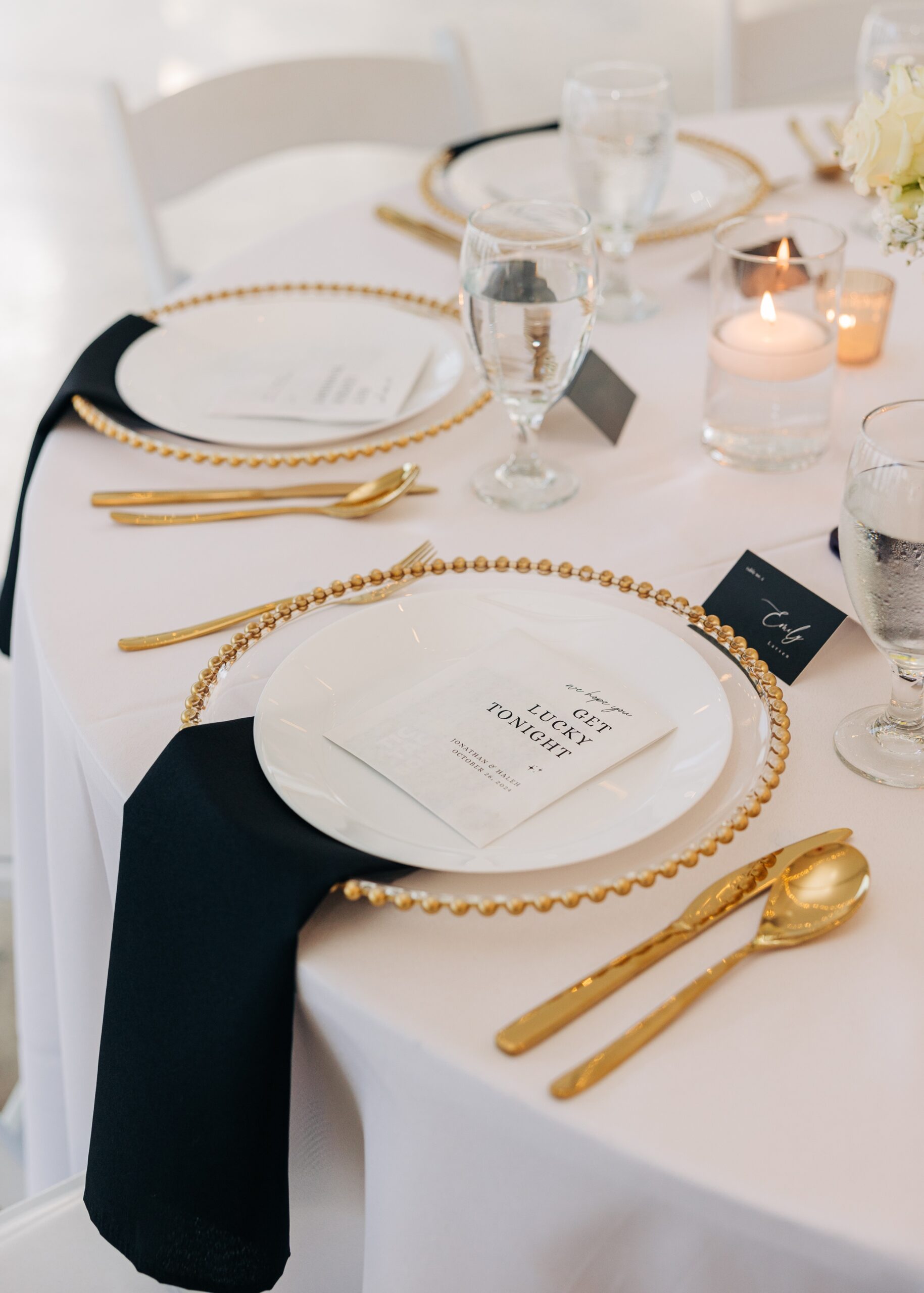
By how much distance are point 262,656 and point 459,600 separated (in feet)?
0.42

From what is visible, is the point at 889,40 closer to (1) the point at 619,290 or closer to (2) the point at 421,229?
(1) the point at 619,290

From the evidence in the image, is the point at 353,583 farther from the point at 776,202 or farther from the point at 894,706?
the point at 776,202

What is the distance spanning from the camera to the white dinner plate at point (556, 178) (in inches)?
53.1

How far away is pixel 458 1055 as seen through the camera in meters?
0.51

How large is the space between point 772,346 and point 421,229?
21.4 inches

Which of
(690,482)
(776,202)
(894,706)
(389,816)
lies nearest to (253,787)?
(389,816)

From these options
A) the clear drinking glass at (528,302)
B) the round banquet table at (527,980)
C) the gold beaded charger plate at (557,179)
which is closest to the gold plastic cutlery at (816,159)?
the gold beaded charger plate at (557,179)

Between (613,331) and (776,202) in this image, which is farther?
(776,202)

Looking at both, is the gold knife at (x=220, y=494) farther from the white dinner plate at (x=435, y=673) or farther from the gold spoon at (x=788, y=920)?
the gold spoon at (x=788, y=920)

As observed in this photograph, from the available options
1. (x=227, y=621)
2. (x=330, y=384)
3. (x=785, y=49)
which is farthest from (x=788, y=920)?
(x=785, y=49)

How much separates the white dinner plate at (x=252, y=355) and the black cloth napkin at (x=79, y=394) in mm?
11

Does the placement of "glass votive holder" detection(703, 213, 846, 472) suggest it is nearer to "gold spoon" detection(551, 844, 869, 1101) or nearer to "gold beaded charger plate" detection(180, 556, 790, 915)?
"gold beaded charger plate" detection(180, 556, 790, 915)

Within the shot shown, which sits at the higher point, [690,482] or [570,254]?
[570,254]

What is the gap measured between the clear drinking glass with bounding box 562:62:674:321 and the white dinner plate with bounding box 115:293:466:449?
0.72 feet
